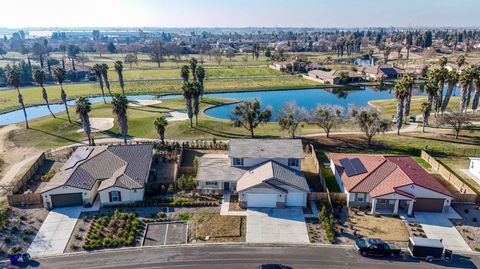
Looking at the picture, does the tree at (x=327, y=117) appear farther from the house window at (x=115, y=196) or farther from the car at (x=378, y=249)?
the house window at (x=115, y=196)

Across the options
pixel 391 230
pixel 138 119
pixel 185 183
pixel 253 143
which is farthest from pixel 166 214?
pixel 138 119

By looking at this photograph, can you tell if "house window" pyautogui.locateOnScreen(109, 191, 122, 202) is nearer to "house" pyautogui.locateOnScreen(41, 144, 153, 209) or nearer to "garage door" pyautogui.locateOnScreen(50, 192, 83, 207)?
"house" pyautogui.locateOnScreen(41, 144, 153, 209)

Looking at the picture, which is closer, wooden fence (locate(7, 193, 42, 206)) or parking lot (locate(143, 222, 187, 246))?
parking lot (locate(143, 222, 187, 246))

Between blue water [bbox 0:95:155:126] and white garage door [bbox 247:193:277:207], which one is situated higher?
blue water [bbox 0:95:155:126]

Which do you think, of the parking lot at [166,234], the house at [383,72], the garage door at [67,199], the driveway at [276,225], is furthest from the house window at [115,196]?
the house at [383,72]

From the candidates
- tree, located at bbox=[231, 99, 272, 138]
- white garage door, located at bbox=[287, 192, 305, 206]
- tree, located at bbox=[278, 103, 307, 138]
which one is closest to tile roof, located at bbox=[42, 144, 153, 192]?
white garage door, located at bbox=[287, 192, 305, 206]

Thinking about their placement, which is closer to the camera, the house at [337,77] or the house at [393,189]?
the house at [393,189]

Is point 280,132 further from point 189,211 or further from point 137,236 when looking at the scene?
point 137,236

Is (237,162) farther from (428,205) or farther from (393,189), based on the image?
(428,205)
